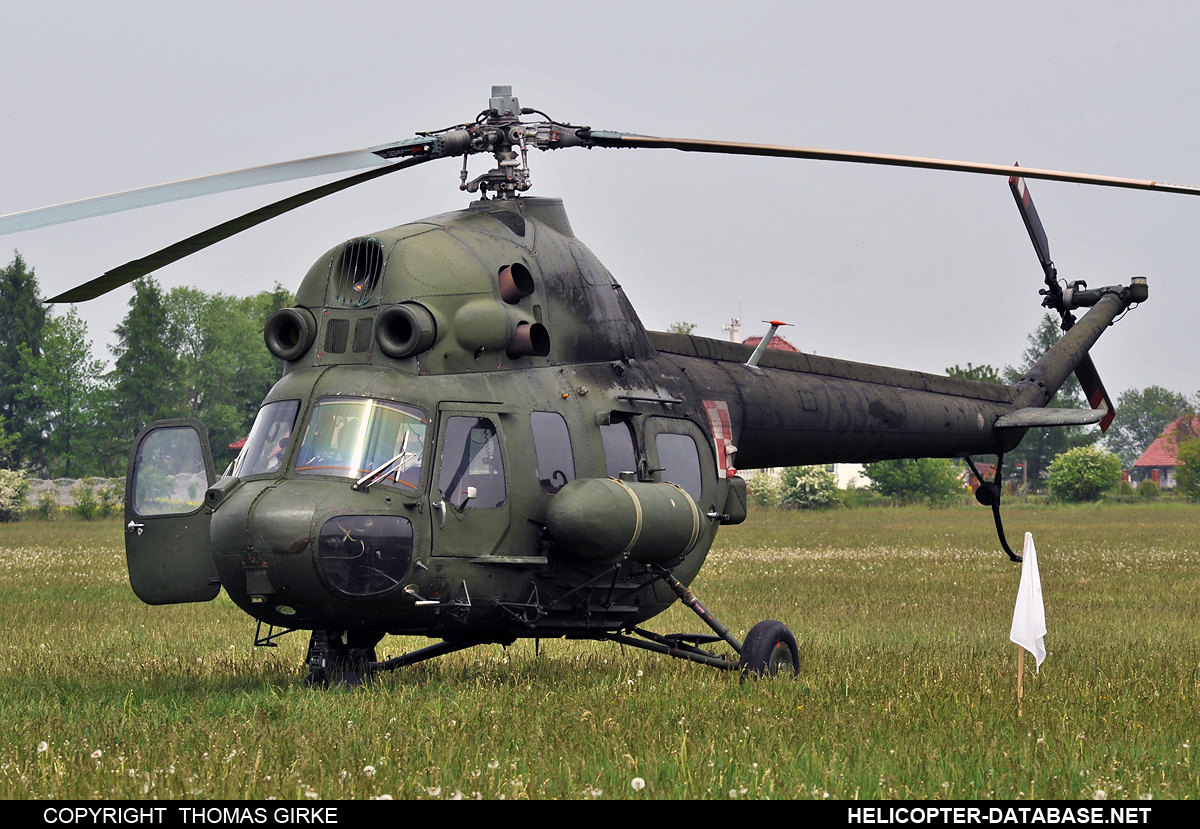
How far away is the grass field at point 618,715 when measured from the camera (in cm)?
723

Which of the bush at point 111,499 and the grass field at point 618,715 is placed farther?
the bush at point 111,499

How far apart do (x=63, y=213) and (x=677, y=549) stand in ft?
17.5

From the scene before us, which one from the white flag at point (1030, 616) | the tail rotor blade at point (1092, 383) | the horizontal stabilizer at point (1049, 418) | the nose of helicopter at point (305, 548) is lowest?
the white flag at point (1030, 616)

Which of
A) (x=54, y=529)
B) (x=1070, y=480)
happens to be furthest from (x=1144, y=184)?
(x=1070, y=480)

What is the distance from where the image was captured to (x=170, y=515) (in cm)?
1094

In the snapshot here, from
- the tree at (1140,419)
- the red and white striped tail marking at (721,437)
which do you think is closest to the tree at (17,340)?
the red and white striped tail marking at (721,437)

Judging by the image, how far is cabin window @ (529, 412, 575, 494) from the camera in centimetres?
1071

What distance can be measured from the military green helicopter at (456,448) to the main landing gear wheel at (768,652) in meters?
0.02

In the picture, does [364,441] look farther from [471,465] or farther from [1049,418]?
[1049,418]

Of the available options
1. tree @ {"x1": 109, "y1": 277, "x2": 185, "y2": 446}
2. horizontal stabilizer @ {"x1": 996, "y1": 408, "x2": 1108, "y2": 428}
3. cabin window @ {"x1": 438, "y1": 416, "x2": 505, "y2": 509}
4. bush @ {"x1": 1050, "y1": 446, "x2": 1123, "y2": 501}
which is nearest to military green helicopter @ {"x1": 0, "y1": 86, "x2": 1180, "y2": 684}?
cabin window @ {"x1": 438, "y1": 416, "x2": 505, "y2": 509}

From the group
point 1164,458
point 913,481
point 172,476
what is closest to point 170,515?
point 172,476

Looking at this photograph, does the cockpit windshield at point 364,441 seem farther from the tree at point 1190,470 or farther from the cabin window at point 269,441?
the tree at point 1190,470

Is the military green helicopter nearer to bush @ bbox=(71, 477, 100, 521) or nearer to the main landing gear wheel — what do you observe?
the main landing gear wheel

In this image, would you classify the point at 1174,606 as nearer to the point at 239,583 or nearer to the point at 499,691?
the point at 499,691
